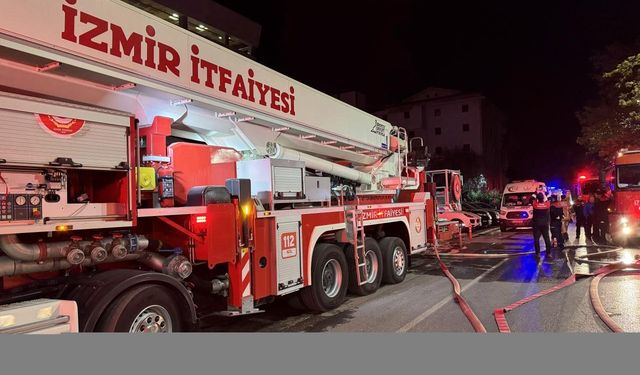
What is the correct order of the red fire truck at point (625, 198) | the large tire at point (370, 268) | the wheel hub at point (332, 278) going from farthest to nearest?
the red fire truck at point (625, 198)
the large tire at point (370, 268)
the wheel hub at point (332, 278)

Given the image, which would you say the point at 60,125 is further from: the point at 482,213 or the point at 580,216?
the point at 482,213

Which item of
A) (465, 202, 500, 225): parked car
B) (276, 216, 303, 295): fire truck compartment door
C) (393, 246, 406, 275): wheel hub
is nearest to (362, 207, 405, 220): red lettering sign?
(393, 246, 406, 275): wheel hub

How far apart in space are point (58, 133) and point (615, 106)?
21.0 metres

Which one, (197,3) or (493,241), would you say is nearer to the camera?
(493,241)

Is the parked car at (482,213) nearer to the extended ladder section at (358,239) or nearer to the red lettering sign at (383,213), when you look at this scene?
the red lettering sign at (383,213)

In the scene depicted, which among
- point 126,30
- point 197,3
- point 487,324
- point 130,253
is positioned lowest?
point 487,324

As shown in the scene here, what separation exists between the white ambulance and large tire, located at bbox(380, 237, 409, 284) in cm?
1187

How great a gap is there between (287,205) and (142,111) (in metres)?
2.25

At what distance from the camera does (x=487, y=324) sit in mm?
5859

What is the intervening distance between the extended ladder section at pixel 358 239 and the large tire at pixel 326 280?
216 millimetres

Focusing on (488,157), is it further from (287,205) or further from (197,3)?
(287,205)

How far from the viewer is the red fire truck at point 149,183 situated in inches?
140

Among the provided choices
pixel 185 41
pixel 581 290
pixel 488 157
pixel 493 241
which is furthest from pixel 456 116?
pixel 185 41

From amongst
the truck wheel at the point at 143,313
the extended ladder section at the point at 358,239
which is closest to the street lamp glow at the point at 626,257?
the extended ladder section at the point at 358,239
